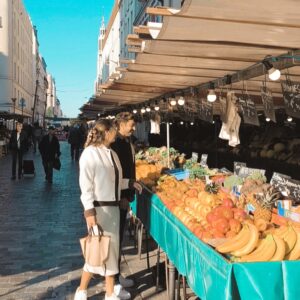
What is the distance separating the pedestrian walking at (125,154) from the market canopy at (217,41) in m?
0.76

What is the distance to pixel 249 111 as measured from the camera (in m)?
6.71

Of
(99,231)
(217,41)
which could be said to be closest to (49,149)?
(99,231)

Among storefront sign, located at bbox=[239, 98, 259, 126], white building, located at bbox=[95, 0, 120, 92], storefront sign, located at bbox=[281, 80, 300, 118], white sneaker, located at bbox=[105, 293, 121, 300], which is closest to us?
white sneaker, located at bbox=[105, 293, 121, 300]

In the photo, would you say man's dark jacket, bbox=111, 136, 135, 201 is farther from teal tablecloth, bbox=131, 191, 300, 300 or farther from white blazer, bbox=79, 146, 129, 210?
teal tablecloth, bbox=131, 191, 300, 300

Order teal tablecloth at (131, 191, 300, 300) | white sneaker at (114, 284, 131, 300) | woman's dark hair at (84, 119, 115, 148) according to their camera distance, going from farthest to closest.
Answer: white sneaker at (114, 284, 131, 300), woman's dark hair at (84, 119, 115, 148), teal tablecloth at (131, 191, 300, 300)

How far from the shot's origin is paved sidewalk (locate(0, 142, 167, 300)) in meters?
4.99

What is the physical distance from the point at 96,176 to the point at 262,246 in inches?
69.7

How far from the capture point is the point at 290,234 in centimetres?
333

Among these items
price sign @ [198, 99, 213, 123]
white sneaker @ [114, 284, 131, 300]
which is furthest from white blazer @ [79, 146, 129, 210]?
price sign @ [198, 99, 213, 123]

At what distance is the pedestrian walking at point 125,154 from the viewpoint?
511 cm

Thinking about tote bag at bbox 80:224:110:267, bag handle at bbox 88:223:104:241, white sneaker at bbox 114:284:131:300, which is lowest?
white sneaker at bbox 114:284:131:300

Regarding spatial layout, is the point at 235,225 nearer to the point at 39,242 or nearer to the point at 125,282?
the point at 125,282

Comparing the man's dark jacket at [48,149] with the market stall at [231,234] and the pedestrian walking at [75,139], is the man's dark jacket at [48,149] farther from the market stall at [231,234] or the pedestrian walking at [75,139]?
the market stall at [231,234]

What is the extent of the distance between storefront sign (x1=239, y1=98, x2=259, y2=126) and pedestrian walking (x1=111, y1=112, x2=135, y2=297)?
2.13 meters
